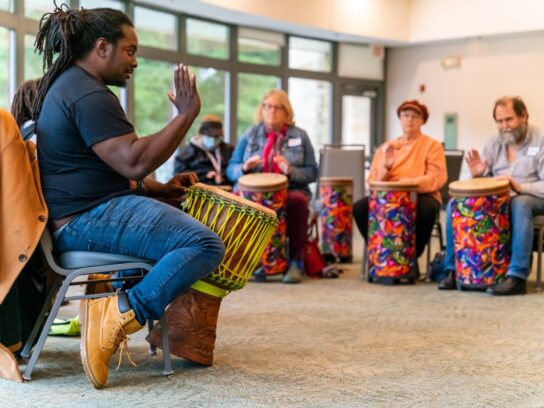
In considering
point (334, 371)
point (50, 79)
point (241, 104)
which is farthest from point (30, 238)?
point (241, 104)

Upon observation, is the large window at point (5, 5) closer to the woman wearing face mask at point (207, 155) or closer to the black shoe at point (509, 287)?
the woman wearing face mask at point (207, 155)

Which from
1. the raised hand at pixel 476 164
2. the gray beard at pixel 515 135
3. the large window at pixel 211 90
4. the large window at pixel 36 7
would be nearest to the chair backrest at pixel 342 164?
the raised hand at pixel 476 164

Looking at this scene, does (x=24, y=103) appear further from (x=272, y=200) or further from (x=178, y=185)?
(x=272, y=200)

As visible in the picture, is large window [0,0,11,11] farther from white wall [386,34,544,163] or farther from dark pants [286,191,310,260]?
white wall [386,34,544,163]

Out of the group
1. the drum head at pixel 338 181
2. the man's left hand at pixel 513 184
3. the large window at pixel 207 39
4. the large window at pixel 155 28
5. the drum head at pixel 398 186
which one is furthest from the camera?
the large window at pixel 207 39

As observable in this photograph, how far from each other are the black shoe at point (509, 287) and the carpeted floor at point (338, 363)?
0.79 ft

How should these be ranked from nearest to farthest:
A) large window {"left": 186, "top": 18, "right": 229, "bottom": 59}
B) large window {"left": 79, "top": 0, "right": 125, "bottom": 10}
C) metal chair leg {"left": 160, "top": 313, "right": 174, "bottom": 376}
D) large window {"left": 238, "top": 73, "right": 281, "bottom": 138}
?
metal chair leg {"left": 160, "top": 313, "right": 174, "bottom": 376}, large window {"left": 79, "top": 0, "right": 125, "bottom": 10}, large window {"left": 186, "top": 18, "right": 229, "bottom": 59}, large window {"left": 238, "top": 73, "right": 281, "bottom": 138}

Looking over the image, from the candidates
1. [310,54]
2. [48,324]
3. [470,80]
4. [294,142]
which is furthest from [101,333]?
[470,80]

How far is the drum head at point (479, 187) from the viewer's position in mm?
4645

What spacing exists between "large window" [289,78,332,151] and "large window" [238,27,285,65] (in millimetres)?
614

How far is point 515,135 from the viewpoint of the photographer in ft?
16.3

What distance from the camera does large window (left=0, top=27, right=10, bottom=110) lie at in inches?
260

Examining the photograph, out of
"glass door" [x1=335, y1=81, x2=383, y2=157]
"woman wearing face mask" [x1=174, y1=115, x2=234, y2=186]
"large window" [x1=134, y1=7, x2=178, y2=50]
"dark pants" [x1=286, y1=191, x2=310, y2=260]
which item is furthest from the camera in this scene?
"glass door" [x1=335, y1=81, x2=383, y2=157]

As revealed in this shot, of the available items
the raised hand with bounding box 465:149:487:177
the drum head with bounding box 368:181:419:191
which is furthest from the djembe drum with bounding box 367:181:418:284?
the raised hand with bounding box 465:149:487:177
